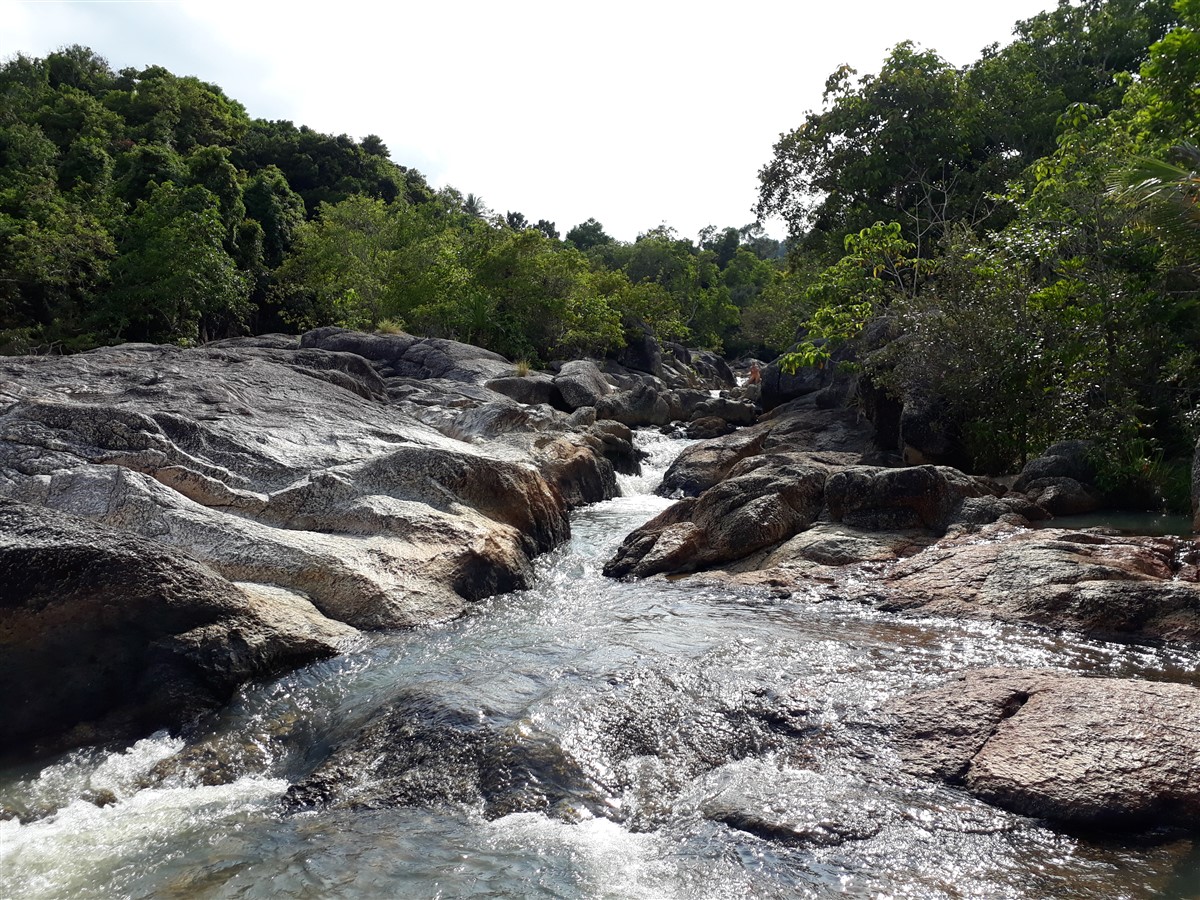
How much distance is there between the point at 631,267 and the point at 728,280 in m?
12.9

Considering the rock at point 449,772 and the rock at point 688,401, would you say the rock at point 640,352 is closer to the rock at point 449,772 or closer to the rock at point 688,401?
the rock at point 688,401

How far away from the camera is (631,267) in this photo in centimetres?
6812

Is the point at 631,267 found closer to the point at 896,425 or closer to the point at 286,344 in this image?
the point at 286,344

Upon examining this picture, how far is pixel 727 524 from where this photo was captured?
11.1m

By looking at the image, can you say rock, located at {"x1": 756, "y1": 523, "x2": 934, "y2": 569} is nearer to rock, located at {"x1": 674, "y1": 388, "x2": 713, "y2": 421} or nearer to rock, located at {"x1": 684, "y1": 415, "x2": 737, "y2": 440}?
rock, located at {"x1": 684, "y1": 415, "x2": 737, "y2": 440}

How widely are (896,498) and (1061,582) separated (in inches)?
124

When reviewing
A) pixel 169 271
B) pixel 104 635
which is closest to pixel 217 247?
pixel 169 271

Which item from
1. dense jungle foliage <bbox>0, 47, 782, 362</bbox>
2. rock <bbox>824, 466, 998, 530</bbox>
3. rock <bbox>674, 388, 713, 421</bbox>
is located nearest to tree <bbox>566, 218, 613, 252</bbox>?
dense jungle foliage <bbox>0, 47, 782, 362</bbox>

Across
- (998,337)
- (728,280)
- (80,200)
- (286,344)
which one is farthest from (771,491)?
(728,280)

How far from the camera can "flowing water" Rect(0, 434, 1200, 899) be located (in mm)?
3900

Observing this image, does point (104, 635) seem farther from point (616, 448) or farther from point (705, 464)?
point (616, 448)

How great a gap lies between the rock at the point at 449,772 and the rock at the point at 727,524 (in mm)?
5538

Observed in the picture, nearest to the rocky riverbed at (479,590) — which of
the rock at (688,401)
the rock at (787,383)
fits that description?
the rock at (787,383)

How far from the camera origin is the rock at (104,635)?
18.1 ft
